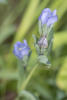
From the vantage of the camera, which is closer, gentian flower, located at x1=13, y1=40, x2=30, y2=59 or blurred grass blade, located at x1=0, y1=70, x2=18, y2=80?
gentian flower, located at x1=13, y1=40, x2=30, y2=59

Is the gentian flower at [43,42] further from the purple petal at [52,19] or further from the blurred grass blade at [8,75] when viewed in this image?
the blurred grass blade at [8,75]

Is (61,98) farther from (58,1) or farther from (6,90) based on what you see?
(58,1)

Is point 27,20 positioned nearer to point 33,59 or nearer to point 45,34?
point 33,59

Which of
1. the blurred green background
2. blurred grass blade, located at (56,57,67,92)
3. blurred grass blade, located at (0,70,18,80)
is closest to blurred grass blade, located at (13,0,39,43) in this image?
the blurred green background

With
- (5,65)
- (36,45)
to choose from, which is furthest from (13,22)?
(36,45)

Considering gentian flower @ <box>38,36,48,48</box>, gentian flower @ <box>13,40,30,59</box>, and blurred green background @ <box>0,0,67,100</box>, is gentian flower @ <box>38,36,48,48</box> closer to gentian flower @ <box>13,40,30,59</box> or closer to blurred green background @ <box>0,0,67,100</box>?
gentian flower @ <box>13,40,30,59</box>

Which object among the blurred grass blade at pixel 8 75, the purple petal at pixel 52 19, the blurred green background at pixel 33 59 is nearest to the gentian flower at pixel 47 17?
the purple petal at pixel 52 19
